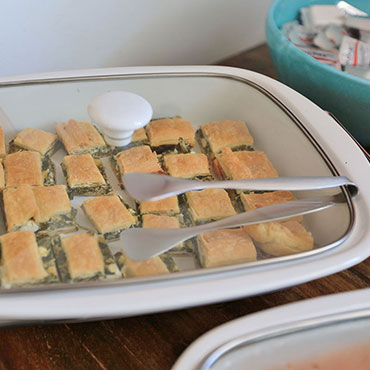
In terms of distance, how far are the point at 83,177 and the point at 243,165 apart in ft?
0.67

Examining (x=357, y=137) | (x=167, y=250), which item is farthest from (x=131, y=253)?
(x=357, y=137)

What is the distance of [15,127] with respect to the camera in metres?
0.65

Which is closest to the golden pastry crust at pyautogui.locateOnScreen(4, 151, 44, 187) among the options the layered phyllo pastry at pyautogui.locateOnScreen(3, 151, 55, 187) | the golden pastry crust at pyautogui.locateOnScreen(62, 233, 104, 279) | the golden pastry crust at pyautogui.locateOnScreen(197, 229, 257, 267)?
the layered phyllo pastry at pyautogui.locateOnScreen(3, 151, 55, 187)

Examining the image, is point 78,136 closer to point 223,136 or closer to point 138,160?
point 138,160

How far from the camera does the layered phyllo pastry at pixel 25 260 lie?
464 millimetres

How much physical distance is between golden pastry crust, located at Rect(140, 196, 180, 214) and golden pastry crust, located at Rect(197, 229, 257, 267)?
0.19ft

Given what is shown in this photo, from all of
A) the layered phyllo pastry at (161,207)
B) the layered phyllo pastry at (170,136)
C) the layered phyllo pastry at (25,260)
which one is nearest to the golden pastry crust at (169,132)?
the layered phyllo pastry at (170,136)

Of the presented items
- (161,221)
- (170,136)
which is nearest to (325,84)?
(170,136)

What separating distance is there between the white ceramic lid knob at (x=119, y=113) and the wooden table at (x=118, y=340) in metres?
0.22

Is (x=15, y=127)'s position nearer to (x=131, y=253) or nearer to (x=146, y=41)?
(x=131, y=253)

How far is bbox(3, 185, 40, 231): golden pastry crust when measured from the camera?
1.73 ft

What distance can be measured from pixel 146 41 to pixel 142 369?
66 cm

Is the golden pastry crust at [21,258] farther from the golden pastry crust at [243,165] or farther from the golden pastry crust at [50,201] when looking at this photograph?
the golden pastry crust at [243,165]

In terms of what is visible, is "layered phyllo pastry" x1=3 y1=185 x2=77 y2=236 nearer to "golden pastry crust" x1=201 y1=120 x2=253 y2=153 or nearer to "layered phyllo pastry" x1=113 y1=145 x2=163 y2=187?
"layered phyllo pastry" x1=113 y1=145 x2=163 y2=187
